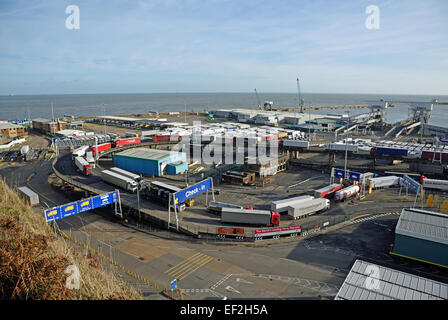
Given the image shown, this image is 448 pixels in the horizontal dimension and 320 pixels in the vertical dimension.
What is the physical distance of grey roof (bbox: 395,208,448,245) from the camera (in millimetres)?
24219

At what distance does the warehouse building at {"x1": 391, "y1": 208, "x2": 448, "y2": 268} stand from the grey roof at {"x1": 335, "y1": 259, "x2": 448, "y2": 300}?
344 inches

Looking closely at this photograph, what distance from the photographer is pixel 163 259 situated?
2512 cm

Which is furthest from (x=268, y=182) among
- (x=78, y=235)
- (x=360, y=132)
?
(x=360, y=132)

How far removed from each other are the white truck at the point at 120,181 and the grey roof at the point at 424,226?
32.4 metres

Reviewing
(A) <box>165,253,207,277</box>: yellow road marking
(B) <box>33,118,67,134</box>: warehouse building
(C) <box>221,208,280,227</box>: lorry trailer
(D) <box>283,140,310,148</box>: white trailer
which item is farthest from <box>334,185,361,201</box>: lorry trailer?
(B) <box>33,118,67,134</box>: warehouse building

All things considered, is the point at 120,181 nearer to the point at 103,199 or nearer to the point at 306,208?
the point at 103,199

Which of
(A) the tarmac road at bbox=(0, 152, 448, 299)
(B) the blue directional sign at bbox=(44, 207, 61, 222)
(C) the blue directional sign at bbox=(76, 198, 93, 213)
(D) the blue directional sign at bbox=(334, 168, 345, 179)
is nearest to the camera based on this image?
(A) the tarmac road at bbox=(0, 152, 448, 299)

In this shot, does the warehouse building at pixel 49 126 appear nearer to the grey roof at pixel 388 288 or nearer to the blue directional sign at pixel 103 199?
the blue directional sign at pixel 103 199

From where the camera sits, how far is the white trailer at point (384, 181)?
43.9m

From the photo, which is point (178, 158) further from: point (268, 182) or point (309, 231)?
point (309, 231)

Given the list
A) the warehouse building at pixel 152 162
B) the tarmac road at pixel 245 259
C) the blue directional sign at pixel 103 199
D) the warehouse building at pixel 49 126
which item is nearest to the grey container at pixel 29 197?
the tarmac road at pixel 245 259

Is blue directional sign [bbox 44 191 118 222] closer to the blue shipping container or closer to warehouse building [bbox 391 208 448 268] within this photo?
warehouse building [bbox 391 208 448 268]

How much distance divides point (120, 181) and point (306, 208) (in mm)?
26530
